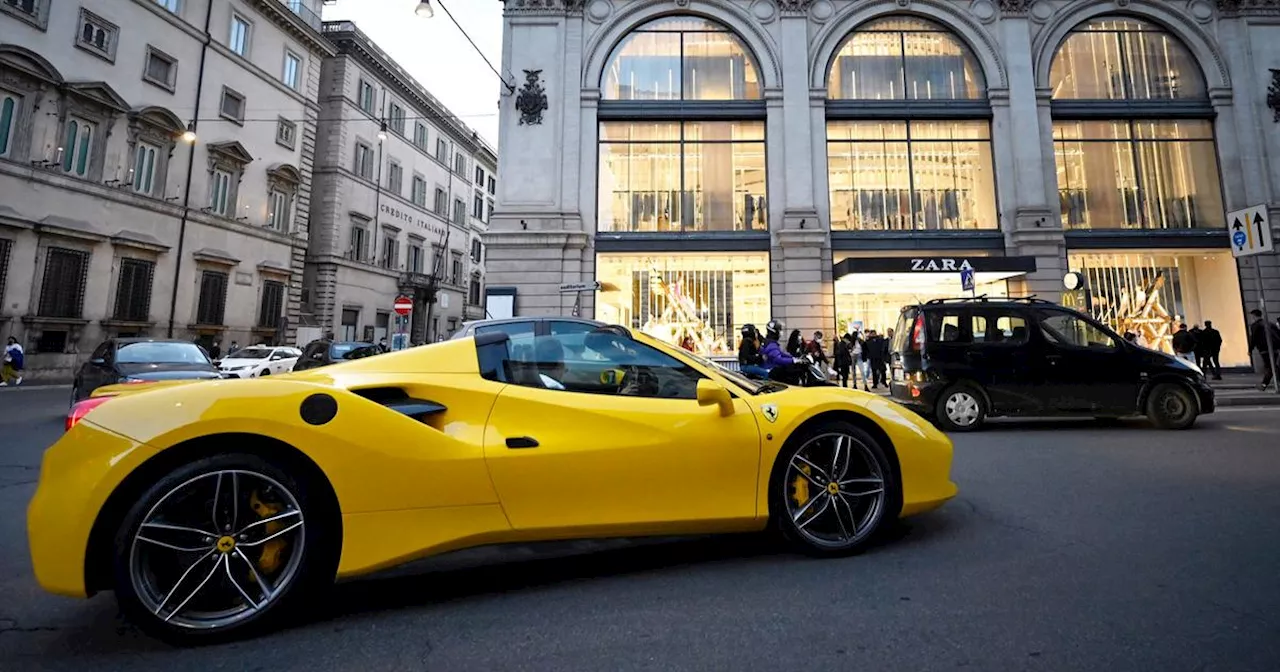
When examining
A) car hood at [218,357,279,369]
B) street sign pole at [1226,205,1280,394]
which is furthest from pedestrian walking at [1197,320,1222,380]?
car hood at [218,357,279,369]

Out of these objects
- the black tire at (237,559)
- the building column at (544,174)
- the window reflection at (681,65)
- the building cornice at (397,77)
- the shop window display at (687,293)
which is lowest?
the black tire at (237,559)

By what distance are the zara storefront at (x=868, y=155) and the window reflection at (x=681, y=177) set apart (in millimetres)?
71

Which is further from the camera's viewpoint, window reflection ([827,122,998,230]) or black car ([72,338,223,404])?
window reflection ([827,122,998,230])

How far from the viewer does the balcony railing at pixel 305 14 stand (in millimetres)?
30819

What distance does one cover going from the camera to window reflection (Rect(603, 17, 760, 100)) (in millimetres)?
18453

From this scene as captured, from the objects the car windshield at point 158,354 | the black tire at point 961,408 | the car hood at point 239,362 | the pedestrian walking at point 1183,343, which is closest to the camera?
the black tire at point 961,408

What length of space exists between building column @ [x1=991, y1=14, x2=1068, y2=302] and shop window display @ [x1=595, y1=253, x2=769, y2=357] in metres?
7.91

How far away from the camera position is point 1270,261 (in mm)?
17203

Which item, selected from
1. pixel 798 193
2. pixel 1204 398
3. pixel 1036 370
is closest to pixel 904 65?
pixel 798 193

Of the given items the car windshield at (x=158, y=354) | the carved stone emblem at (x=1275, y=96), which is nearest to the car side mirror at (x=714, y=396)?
the car windshield at (x=158, y=354)

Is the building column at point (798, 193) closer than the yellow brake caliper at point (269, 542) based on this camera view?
No

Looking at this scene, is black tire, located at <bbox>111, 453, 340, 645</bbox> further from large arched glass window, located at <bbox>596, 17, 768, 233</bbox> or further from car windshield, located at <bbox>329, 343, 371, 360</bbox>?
large arched glass window, located at <bbox>596, 17, 768, 233</bbox>

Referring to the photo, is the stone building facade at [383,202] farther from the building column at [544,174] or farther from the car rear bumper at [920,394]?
the car rear bumper at [920,394]

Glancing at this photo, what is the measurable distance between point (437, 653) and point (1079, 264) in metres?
21.6
